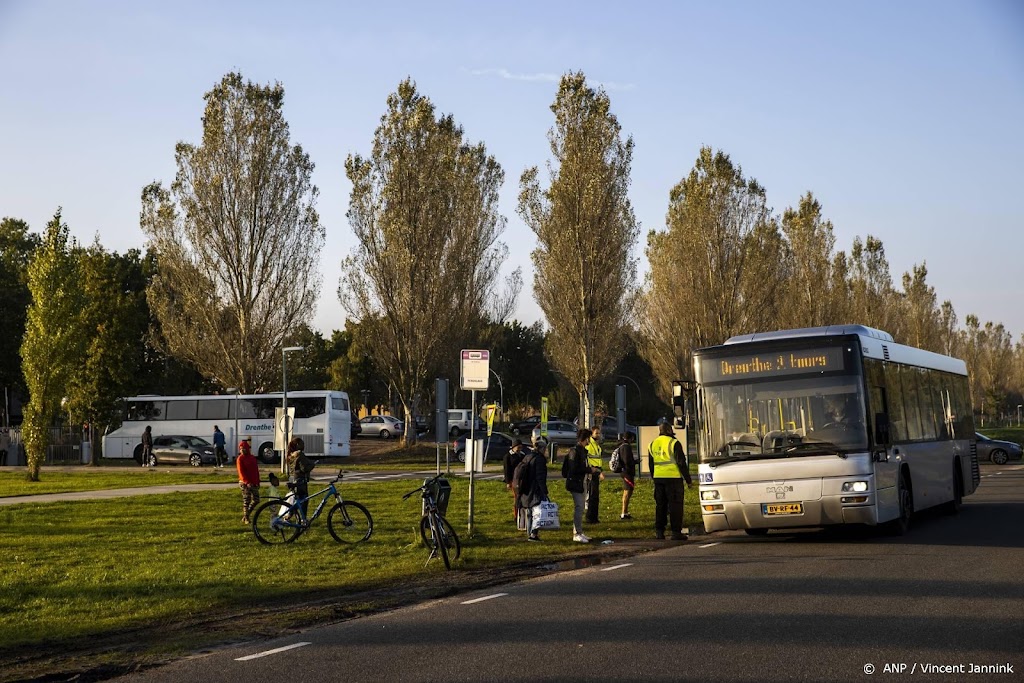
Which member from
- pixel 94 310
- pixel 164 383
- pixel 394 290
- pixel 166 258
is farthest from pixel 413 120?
pixel 164 383

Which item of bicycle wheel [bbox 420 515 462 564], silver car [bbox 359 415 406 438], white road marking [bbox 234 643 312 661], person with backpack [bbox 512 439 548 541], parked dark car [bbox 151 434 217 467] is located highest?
silver car [bbox 359 415 406 438]

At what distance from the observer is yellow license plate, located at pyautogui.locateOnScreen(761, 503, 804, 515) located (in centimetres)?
1536

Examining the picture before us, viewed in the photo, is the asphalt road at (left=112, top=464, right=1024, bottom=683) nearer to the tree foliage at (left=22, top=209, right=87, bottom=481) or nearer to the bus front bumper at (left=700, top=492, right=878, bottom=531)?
the bus front bumper at (left=700, top=492, right=878, bottom=531)

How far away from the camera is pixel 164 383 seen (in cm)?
7069

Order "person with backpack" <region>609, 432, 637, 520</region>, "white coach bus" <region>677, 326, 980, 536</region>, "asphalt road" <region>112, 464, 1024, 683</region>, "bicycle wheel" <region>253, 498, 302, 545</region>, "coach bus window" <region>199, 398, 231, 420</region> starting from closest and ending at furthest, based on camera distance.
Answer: "asphalt road" <region>112, 464, 1024, 683</region> → "white coach bus" <region>677, 326, 980, 536</region> → "bicycle wheel" <region>253, 498, 302, 545</region> → "person with backpack" <region>609, 432, 637, 520</region> → "coach bus window" <region>199, 398, 231, 420</region>

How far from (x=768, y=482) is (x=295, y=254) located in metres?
41.2

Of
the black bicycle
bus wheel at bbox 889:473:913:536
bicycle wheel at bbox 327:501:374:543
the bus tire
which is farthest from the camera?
the bus tire

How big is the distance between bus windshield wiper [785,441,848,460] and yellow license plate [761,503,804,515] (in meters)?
0.73

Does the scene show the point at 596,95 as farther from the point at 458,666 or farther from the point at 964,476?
the point at 458,666

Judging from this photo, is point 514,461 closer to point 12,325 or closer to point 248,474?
point 248,474

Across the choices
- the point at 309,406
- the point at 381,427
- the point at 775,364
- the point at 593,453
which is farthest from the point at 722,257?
the point at 775,364

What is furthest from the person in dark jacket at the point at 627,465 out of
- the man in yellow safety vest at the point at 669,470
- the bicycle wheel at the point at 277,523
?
the bicycle wheel at the point at 277,523

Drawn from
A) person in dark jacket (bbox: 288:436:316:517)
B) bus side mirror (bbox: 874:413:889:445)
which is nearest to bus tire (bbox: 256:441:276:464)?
person in dark jacket (bbox: 288:436:316:517)

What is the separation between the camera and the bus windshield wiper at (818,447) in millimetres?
15406
